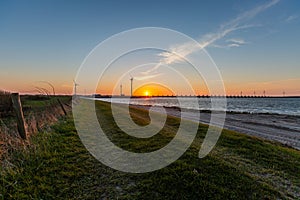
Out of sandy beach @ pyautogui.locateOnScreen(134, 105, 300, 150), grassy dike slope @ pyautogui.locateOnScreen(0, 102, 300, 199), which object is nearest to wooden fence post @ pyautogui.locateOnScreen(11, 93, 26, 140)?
grassy dike slope @ pyautogui.locateOnScreen(0, 102, 300, 199)

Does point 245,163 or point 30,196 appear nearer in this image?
point 30,196

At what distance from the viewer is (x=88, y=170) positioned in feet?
22.2

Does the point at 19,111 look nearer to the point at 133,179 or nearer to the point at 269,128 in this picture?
the point at 133,179

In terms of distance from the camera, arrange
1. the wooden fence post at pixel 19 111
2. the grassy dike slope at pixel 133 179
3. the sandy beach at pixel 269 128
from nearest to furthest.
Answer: the grassy dike slope at pixel 133 179, the wooden fence post at pixel 19 111, the sandy beach at pixel 269 128

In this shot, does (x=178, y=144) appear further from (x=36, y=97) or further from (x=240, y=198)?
(x=36, y=97)

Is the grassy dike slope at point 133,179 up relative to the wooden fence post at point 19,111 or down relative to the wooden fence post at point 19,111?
down

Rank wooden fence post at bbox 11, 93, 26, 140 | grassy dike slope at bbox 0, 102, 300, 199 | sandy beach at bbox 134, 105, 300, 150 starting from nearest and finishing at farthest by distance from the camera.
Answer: grassy dike slope at bbox 0, 102, 300, 199, wooden fence post at bbox 11, 93, 26, 140, sandy beach at bbox 134, 105, 300, 150

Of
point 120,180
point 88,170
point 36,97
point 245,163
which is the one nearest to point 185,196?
point 120,180

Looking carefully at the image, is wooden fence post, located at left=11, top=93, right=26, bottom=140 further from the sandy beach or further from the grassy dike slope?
the sandy beach

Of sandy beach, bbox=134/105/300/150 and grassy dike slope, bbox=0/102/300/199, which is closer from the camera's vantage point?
grassy dike slope, bbox=0/102/300/199

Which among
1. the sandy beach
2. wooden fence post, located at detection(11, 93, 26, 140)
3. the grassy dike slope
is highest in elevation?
wooden fence post, located at detection(11, 93, 26, 140)

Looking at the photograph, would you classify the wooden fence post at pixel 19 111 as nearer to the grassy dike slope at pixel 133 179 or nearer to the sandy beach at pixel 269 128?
the grassy dike slope at pixel 133 179

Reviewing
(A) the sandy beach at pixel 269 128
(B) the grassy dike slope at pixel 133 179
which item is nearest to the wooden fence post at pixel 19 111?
(B) the grassy dike slope at pixel 133 179

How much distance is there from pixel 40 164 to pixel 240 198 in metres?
5.84
